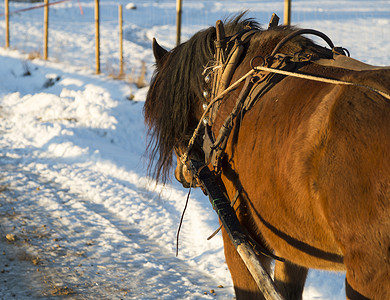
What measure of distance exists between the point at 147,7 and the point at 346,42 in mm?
10405

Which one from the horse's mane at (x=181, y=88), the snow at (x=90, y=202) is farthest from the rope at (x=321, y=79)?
the snow at (x=90, y=202)

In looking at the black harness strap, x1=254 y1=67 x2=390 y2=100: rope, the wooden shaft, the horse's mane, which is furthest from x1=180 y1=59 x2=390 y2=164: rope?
the wooden shaft

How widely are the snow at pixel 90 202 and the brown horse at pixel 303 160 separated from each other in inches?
49.2

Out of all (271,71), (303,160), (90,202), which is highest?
(271,71)

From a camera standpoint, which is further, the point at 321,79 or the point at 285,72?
the point at 285,72

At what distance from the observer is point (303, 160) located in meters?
1.68

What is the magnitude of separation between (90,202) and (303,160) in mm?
3801

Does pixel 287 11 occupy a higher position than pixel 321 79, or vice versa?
pixel 287 11

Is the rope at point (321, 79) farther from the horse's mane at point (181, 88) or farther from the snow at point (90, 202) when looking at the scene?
the snow at point (90, 202)

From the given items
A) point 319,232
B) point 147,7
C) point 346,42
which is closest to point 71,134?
point 319,232

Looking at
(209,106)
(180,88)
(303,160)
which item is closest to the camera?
(303,160)

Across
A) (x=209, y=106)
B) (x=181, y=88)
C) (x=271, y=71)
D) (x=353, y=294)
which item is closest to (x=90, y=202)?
(x=181, y=88)

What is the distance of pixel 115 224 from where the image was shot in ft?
15.0

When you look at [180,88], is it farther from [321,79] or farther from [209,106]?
[321,79]
